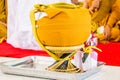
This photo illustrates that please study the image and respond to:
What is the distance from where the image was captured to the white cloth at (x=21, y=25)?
2271 millimetres

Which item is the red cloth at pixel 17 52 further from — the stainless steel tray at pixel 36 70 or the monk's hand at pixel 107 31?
the monk's hand at pixel 107 31

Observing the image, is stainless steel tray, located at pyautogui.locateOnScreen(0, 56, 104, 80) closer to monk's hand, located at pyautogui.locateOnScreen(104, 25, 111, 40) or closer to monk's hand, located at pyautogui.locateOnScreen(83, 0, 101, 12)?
monk's hand, located at pyautogui.locateOnScreen(104, 25, 111, 40)

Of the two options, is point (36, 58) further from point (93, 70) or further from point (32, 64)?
point (93, 70)

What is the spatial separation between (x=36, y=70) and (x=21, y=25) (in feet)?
4.79

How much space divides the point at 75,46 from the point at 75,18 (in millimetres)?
83

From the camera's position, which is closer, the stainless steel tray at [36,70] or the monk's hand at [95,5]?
the stainless steel tray at [36,70]

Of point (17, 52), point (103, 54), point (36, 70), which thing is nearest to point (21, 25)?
point (17, 52)

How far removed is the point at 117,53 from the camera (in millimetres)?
2070

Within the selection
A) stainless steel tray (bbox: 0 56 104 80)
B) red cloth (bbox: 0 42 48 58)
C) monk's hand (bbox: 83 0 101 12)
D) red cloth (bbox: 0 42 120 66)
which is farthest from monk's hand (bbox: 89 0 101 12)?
stainless steel tray (bbox: 0 56 104 80)

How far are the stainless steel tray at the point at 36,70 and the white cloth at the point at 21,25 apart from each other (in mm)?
1212

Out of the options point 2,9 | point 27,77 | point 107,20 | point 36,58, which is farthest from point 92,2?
point 27,77

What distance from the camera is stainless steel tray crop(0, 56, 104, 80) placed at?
0.81 m

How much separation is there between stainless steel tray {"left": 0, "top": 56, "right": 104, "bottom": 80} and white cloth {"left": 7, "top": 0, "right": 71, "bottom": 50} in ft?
3.98

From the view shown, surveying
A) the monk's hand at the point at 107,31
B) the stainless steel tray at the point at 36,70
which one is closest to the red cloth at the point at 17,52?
the stainless steel tray at the point at 36,70
